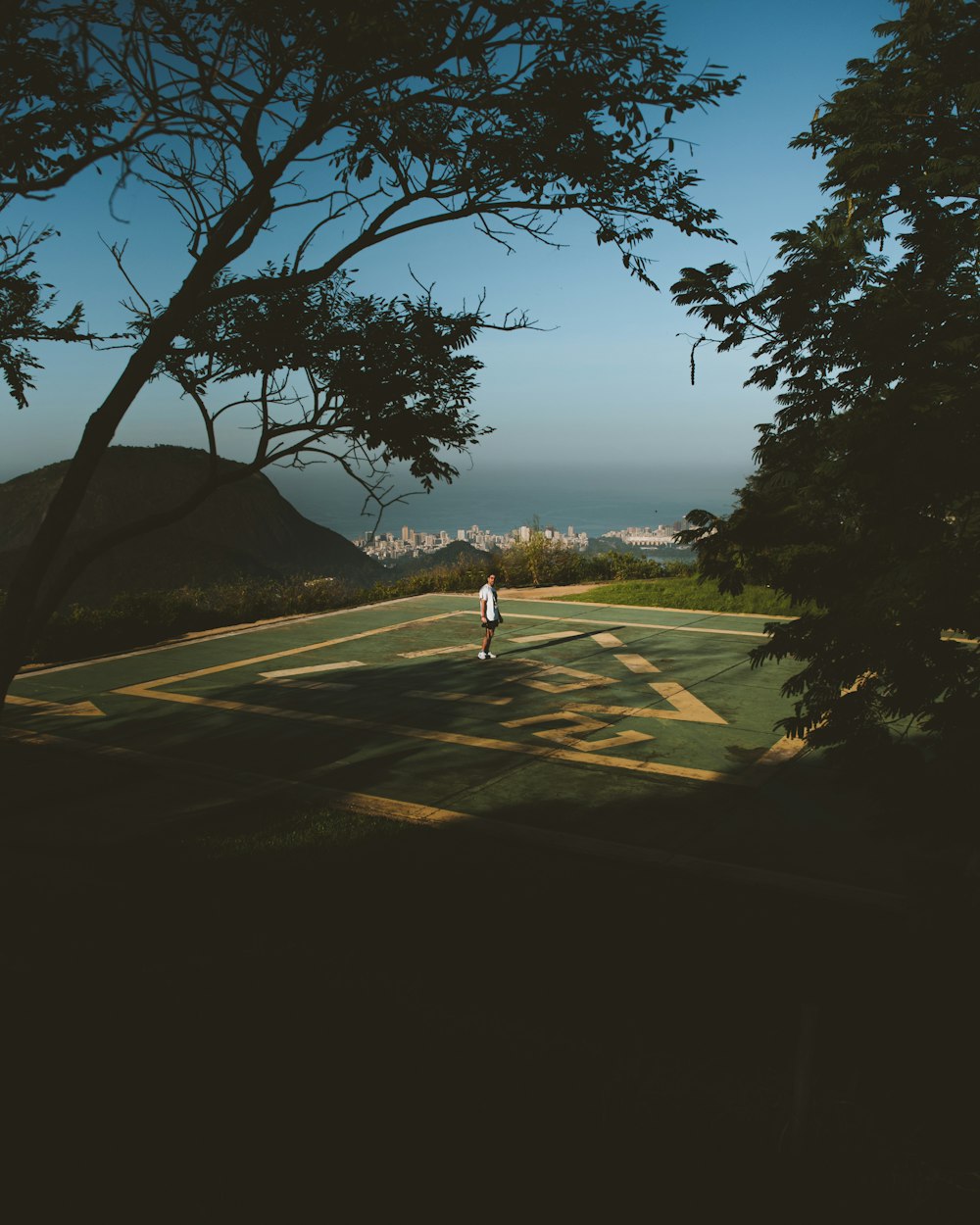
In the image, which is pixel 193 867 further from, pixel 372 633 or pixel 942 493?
pixel 372 633

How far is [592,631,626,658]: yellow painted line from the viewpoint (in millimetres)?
17891

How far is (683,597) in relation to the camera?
79.0ft

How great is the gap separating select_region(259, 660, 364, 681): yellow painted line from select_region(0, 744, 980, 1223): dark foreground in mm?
8573

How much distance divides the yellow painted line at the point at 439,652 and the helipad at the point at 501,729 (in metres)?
0.05

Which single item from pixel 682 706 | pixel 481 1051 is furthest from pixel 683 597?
pixel 481 1051

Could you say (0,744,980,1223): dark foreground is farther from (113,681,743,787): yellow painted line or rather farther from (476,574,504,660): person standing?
(476,574,504,660): person standing

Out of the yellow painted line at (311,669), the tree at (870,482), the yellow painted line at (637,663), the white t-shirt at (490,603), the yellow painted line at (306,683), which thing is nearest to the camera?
the tree at (870,482)

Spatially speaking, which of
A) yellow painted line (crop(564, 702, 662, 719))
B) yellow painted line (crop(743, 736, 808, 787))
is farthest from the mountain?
yellow painted line (crop(743, 736, 808, 787))

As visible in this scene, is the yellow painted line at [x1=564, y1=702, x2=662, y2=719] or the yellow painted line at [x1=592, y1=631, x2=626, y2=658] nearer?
the yellow painted line at [x1=564, y1=702, x2=662, y2=719]

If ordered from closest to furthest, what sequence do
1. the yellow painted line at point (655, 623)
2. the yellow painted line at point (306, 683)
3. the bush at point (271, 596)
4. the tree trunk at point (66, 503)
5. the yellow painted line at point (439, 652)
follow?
the tree trunk at point (66, 503) → the yellow painted line at point (306, 683) → the yellow painted line at point (439, 652) → the bush at point (271, 596) → the yellow painted line at point (655, 623)

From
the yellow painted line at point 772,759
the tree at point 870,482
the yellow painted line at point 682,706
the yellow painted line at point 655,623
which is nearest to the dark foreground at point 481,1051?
the tree at point 870,482

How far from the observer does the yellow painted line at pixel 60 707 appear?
12656 mm

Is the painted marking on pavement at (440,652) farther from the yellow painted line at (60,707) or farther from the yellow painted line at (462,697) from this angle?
the yellow painted line at (60,707)

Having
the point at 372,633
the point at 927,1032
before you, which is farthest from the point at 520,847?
the point at 372,633
